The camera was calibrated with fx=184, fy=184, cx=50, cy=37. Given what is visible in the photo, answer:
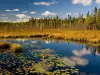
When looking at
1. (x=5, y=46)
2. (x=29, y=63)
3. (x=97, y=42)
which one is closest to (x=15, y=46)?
(x=5, y=46)

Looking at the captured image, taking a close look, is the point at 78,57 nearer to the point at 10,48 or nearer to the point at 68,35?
the point at 10,48

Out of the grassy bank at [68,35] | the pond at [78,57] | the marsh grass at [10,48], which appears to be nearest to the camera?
the pond at [78,57]

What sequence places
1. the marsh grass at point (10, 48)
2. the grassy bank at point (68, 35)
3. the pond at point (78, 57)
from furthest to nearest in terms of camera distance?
the grassy bank at point (68, 35) → the marsh grass at point (10, 48) → the pond at point (78, 57)

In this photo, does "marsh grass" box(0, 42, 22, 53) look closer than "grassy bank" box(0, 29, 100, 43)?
Yes

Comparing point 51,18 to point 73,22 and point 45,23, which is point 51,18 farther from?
point 73,22

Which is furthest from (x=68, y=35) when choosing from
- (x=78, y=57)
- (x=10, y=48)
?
(x=78, y=57)

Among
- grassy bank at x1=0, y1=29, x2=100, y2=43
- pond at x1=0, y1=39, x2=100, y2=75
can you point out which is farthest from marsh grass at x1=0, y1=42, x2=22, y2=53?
grassy bank at x1=0, y1=29, x2=100, y2=43

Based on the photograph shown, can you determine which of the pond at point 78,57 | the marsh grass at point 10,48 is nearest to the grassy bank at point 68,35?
the pond at point 78,57

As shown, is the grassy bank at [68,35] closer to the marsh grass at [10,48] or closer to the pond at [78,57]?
the pond at [78,57]

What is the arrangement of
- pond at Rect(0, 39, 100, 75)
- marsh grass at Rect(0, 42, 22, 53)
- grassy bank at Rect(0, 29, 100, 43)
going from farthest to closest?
grassy bank at Rect(0, 29, 100, 43) → marsh grass at Rect(0, 42, 22, 53) → pond at Rect(0, 39, 100, 75)

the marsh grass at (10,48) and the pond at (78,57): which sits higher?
the marsh grass at (10,48)

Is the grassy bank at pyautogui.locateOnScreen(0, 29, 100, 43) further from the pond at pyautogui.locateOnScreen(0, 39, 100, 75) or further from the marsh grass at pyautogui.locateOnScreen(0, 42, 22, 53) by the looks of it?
the marsh grass at pyautogui.locateOnScreen(0, 42, 22, 53)

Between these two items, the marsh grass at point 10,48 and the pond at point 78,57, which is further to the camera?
the marsh grass at point 10,48

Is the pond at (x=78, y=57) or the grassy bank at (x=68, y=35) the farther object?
the grassy bank at (x=68, y=35)
